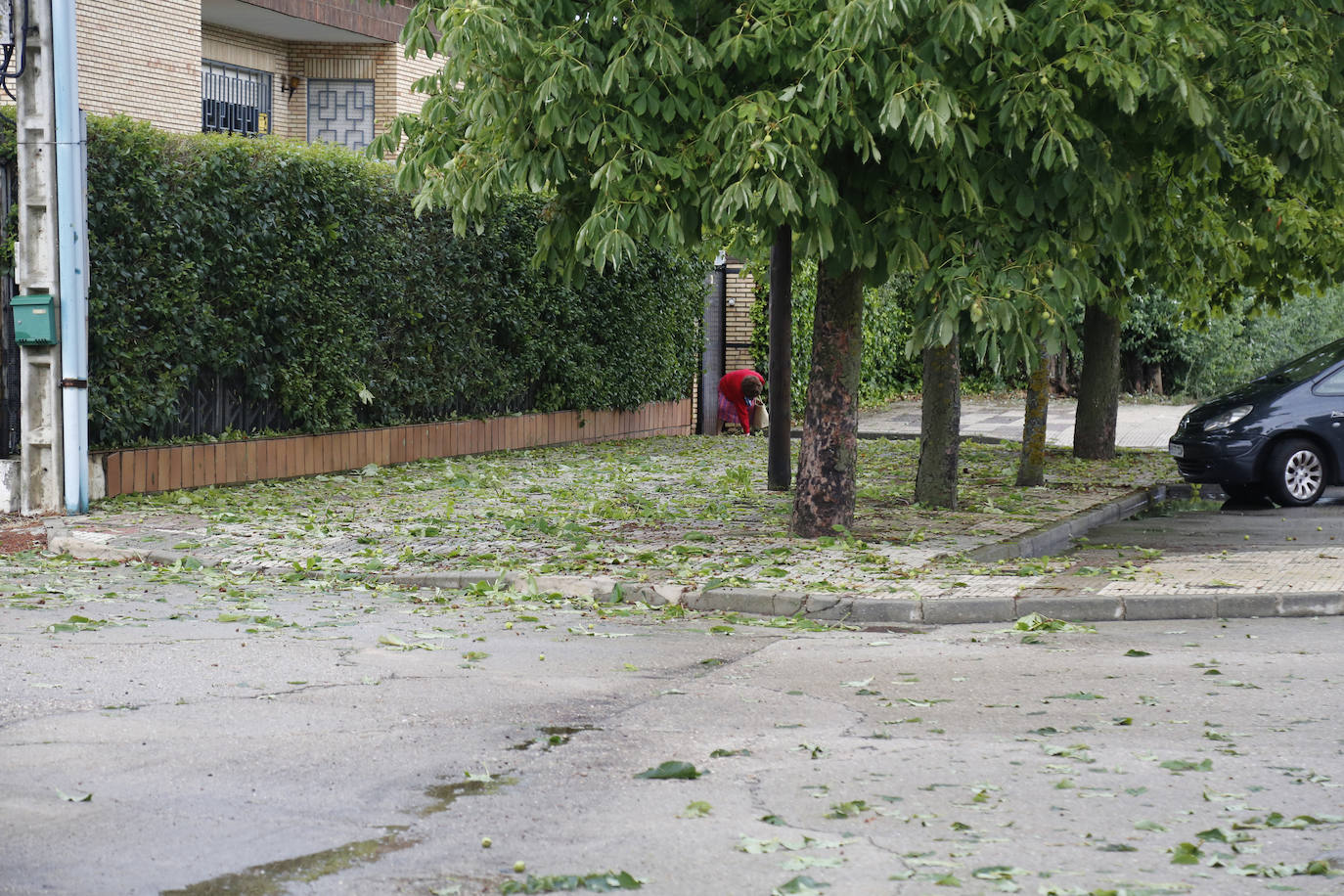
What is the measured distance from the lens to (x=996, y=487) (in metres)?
14.9

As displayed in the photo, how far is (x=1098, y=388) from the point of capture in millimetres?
18062

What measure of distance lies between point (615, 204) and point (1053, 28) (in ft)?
8.74

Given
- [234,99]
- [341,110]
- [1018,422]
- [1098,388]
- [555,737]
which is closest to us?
[555,737]

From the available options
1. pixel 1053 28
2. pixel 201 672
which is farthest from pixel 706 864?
pixel 1053 28

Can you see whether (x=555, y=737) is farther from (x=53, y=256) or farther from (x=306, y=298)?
(x=306, y=298)

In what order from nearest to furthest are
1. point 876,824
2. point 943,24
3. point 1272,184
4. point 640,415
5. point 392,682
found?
point 876,824 < point 392,682 < point 943,24 < point 1272,184 < point 640,415

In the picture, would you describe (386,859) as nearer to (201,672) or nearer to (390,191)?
(201,672)

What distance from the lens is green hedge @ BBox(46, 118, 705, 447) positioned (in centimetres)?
1234

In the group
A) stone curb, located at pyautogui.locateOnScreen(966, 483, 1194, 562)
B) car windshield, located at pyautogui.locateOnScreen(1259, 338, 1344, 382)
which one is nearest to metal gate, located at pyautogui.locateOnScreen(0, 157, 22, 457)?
stone curb, located at pyautogui.locateOnScreen(966, 483, 1194, 562)

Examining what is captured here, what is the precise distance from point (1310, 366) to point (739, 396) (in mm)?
9078

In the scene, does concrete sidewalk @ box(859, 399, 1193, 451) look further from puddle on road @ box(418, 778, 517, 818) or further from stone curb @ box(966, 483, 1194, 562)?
puddle on road @ box(418, 778, 517, 818)

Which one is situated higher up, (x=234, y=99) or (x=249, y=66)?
(x=249, y=66)

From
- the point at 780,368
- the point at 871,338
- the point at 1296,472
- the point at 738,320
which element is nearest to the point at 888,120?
the point at 780,368

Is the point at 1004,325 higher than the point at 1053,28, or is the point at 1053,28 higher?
the point at 1053,28
